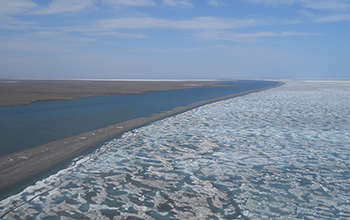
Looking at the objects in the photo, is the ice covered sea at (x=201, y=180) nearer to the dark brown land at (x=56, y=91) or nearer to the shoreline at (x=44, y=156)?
the shoreline at (x=44, y=156)

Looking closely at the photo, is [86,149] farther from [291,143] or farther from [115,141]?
[291,143]

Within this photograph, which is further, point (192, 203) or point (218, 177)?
point (218, 177)

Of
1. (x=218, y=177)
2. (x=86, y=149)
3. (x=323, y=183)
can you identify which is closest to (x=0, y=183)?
(x=86, y=149)

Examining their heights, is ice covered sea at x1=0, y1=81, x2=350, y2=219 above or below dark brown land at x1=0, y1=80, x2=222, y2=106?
below

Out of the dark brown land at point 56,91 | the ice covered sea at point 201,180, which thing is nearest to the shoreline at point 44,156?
the ice covered sea at point 201,180

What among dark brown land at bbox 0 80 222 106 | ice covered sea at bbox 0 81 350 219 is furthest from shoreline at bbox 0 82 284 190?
dark brown land at bbox 0 80 222 106

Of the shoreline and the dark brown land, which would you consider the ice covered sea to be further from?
the dark brown land

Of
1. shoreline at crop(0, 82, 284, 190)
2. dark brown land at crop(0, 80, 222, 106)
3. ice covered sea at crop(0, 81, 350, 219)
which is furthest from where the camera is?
dark brown land at crop(0, 80, 222, 106)

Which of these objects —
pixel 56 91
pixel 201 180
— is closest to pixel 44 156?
pixel 201 180
